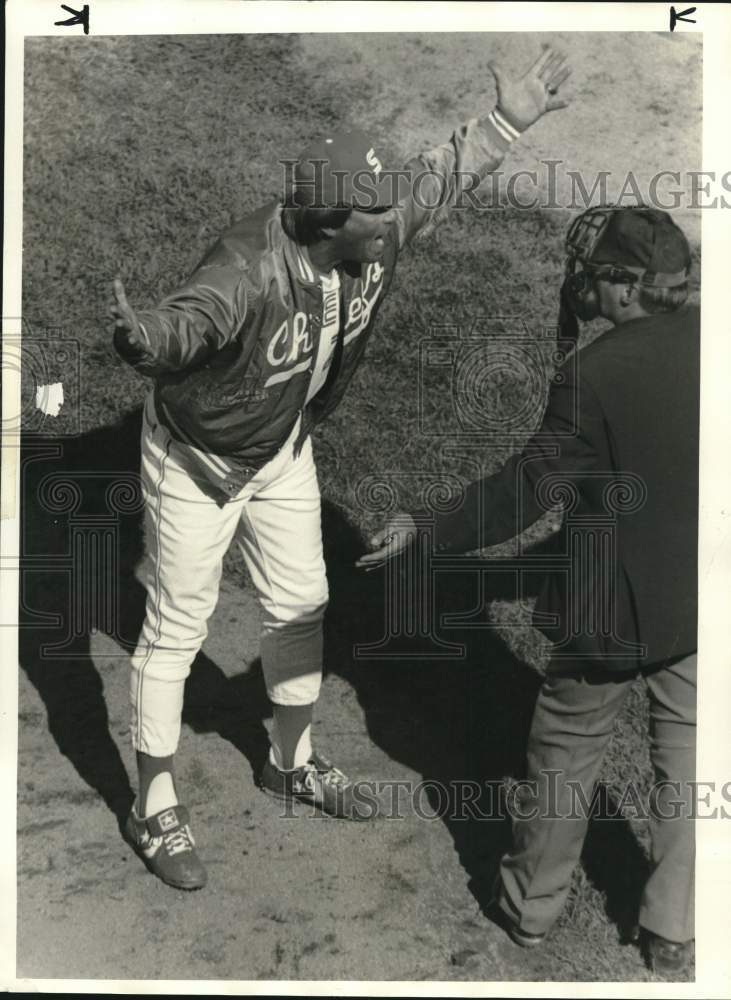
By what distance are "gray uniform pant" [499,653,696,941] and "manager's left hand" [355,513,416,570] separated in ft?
1.93

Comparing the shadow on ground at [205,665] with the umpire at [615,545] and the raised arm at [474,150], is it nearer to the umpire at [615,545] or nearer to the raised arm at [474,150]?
the umpire at [615,545]

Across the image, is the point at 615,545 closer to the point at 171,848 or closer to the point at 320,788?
the point at 320,788

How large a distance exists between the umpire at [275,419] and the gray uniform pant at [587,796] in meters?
0.59

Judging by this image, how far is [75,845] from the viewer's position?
4.64 meters

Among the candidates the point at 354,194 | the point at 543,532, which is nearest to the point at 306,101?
the point at 354,194

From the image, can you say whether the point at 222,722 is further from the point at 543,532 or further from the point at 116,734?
the point at 543,532

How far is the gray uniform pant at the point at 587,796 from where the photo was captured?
437 centimetres

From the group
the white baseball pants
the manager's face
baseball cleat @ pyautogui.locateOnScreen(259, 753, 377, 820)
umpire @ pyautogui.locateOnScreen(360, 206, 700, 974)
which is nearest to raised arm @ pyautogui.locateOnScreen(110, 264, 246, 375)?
the manager's face

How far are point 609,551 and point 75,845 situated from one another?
6.16 ft

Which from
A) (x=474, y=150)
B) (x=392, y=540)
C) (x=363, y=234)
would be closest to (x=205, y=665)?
(x=392, y=540)

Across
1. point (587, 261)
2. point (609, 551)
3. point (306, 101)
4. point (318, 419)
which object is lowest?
point (609, 551)

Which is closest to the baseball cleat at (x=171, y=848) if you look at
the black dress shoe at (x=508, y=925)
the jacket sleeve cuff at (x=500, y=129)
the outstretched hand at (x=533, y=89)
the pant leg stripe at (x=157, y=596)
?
the pant leg stripe at (x=157, y=596)

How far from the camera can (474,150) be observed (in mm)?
4512

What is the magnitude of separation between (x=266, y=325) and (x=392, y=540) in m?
0.72
